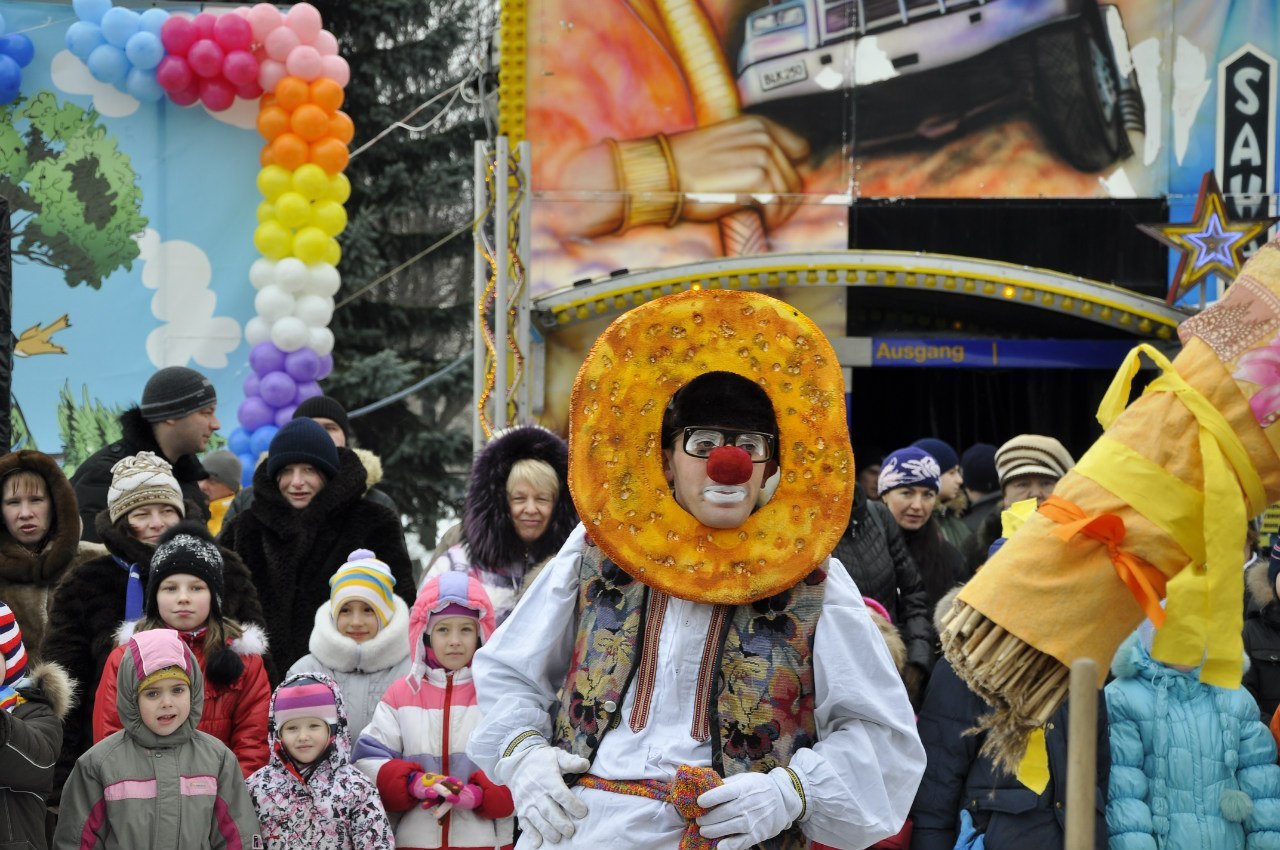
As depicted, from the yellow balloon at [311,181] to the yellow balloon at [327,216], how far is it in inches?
3.5

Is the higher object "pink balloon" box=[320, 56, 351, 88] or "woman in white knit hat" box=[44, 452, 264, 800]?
"pink balloon" box=[320, 56, 351, 88]

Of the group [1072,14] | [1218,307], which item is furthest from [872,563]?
[1072,14]

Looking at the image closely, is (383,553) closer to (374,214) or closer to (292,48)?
(292,48)

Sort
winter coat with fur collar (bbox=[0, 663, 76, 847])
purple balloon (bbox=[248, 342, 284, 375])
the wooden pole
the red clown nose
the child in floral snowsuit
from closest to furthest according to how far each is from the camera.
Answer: the wooden pole < the red clown nose < winter coat with fur collar (bbox=[0, 663, 76, 847]) < the child in floral snowsuit < purple balloon (bbox=[248, 342, 284, 375])

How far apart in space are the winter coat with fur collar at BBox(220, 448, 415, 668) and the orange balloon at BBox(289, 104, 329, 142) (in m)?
5.29

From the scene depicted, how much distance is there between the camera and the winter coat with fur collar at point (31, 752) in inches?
176

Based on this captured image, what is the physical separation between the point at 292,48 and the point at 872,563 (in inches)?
257

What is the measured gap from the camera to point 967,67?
424 inches

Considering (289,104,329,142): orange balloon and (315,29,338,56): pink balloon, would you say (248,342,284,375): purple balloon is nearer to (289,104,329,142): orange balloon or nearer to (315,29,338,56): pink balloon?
(289,104,329,142): orange balloon

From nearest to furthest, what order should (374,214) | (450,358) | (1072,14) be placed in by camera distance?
1. (1072,14)
2. (374,214)
3. (450,358)

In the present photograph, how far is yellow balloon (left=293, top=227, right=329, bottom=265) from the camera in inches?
432

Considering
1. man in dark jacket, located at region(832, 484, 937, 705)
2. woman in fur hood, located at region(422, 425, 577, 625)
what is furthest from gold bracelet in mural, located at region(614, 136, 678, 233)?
woman in fur hood, located at region(422, 425, 577, 625)

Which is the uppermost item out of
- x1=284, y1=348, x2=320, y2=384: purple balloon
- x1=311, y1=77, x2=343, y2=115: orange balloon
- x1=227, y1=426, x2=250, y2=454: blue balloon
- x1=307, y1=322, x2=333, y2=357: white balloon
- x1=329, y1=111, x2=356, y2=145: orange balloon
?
x1=311, y1=77, x2=343, y2=115: orange balloon

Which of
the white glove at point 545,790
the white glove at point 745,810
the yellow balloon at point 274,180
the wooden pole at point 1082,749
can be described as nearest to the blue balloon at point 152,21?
the yellow balloon at point 274,180
